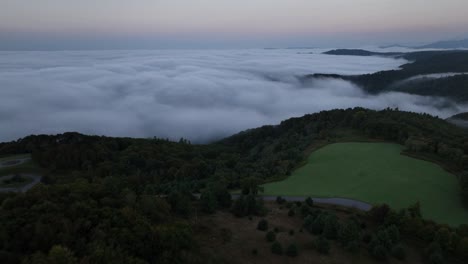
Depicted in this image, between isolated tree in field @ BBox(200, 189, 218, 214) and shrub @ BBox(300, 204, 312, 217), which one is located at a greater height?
isolated tree in field @ BBox(200, 189, 218, 214)

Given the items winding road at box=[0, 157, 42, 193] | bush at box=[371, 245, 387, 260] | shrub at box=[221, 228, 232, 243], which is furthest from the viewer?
winding road at box=[0, 157, 42, 193]

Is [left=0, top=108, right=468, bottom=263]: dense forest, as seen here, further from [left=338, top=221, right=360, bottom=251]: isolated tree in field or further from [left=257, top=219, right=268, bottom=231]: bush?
[left=338, top=221, right=360, bottom=251]: isolated tree in field

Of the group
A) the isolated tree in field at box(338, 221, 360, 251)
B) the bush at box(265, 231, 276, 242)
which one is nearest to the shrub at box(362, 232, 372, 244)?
the isolated tree in field at box(338, 221, 360, 251)

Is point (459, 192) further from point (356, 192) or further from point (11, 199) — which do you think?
point (11, 199)

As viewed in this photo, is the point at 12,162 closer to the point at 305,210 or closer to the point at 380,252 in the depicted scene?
the point at 305,210

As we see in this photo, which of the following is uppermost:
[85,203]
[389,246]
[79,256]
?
[85,203]

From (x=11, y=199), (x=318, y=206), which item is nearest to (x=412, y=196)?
(x=318, y=206)

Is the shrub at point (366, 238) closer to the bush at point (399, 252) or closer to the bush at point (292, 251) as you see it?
the bush at point (399, 252)
